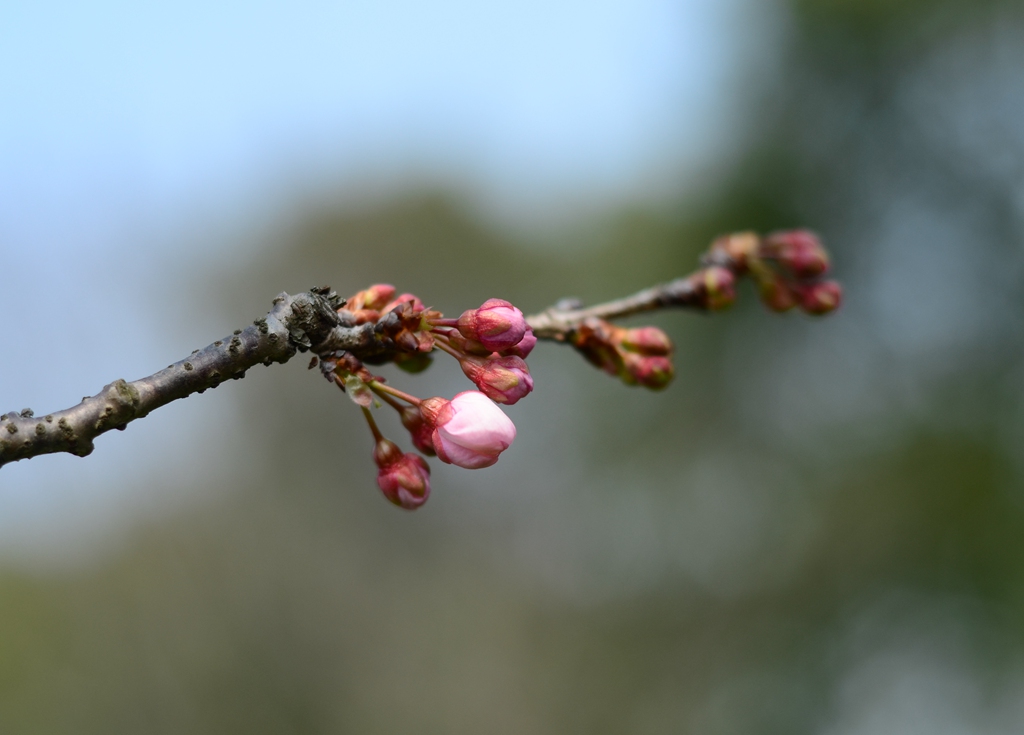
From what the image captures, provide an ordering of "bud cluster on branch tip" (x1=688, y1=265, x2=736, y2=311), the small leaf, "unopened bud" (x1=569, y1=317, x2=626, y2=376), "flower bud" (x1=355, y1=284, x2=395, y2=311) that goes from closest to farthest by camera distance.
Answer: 1. the small leaf
2. "flower bud" (x1=355, y1=284, x2=395, y2=311)
3. "unopened bud" (x1=569, y1=317, x2=626, y2=376)
4. "bud cluster on branch tip" (x1=688, y1=265, x2=736, y2=311)

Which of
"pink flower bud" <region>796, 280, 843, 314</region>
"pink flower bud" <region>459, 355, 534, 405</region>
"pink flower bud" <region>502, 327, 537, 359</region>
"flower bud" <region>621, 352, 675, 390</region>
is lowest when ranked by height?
"pink flower bud" <region>459, 355, 534, 405</region>

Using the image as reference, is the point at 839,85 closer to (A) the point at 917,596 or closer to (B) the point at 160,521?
(A) the point at 917,596

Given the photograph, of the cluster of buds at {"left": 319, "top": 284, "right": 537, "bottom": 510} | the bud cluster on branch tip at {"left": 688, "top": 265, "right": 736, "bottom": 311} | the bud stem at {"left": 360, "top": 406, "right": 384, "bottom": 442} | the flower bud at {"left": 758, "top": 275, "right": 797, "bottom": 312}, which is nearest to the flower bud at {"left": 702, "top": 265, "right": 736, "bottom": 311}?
the bud cluster on branch tip at {"left": 688, "top": 265, "right": 736, "bottom": 311}

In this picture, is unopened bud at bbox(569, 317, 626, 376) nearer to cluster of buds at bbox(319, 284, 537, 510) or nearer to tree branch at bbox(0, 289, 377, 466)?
cluster of buds at bbox(319, 284, 537, 510)

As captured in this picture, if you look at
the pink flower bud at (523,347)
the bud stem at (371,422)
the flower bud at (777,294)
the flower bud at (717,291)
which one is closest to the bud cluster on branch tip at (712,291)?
the flower bud at (717,291)

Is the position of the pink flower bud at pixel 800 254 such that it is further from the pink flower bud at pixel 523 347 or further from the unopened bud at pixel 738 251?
the pink flower bud at pixel 523 347

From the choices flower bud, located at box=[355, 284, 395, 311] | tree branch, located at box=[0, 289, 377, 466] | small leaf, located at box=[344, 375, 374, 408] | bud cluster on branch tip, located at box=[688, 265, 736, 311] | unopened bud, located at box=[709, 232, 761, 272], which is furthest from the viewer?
unopened bud, located at box=[709, 232, 761, 272]

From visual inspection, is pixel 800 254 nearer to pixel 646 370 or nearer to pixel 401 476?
pixel 646 370
